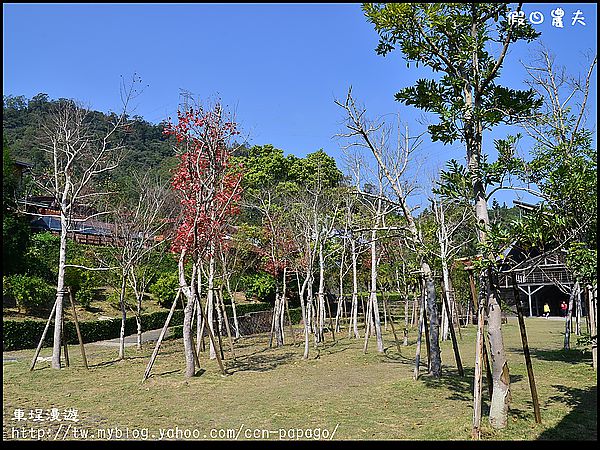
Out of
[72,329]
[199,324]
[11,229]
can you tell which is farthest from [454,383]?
[11,229]

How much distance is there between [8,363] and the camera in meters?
11.5

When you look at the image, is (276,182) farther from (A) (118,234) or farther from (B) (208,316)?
(B) (208,316)

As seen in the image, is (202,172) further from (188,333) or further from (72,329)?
(72,329)

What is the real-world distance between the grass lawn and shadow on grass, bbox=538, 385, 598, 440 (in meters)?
0.01

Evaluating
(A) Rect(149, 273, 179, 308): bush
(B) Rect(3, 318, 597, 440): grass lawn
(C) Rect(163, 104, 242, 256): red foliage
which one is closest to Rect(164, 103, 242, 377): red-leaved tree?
(C) Rect(163, 104, 242, 256): red foliage

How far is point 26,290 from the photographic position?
17.2 m

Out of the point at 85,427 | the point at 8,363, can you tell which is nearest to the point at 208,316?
the point at 8,363

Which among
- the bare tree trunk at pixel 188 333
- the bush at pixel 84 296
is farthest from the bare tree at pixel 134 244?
the bush at pixel 84 296

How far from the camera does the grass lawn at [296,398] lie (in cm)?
559

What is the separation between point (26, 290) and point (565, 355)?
645 inches

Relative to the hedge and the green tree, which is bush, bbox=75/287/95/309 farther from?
the green tree

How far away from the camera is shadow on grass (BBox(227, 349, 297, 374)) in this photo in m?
10.5

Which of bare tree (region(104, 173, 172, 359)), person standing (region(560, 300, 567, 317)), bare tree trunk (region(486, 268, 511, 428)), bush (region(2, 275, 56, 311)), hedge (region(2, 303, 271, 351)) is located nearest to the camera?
bare tree trunk (region(486, 268, 511, 428))

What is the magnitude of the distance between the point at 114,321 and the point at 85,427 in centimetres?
1190
